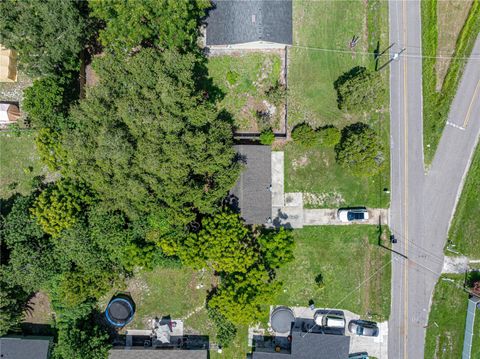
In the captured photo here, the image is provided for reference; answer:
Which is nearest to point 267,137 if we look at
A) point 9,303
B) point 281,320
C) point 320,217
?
point 320,217

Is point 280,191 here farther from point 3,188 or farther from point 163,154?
point 3,188

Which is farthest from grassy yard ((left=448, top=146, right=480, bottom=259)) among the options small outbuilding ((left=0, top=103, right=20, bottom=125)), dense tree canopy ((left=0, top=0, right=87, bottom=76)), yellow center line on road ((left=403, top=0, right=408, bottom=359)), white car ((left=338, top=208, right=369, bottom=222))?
small outbuilding ((left=0, top=103, right=20, bottom=125))

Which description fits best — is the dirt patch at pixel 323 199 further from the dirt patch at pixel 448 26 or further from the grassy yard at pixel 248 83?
the dirt patch at pixel 448 26

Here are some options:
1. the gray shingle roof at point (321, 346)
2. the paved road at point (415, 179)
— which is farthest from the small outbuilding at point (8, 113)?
the paved road at point (415, 179)

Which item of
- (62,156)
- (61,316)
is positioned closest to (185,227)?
(62,156)

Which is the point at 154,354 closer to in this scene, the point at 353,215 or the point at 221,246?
the point at 221,246

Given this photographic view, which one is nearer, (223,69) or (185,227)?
(185,227)
